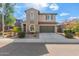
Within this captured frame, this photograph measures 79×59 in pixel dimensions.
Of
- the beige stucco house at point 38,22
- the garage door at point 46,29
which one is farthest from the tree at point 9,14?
the garage door at point 46,29

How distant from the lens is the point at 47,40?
17406mm

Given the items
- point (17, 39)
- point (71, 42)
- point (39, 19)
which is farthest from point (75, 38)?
point (17, 39)

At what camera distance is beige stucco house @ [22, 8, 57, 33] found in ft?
55.0

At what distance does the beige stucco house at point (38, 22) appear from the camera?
660 inches

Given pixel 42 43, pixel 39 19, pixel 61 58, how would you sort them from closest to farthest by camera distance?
pixel 61 58
pixel 42 43
pixel 39 19

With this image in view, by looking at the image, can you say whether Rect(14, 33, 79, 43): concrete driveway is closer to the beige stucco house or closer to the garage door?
the garage door

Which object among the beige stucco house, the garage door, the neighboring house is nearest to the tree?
the neighboring house

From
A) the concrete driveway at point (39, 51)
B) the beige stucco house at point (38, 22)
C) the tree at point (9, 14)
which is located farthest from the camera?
the beige stucco house at point (38, 22)

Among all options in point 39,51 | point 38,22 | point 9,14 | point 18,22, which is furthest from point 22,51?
point 9,14

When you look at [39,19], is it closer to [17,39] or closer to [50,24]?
[50,24]

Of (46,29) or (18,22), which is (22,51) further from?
(46,29)

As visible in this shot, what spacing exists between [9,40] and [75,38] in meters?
4.95

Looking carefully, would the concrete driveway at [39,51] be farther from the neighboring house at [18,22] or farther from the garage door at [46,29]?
the garage door at [46,29]

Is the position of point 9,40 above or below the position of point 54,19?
below
